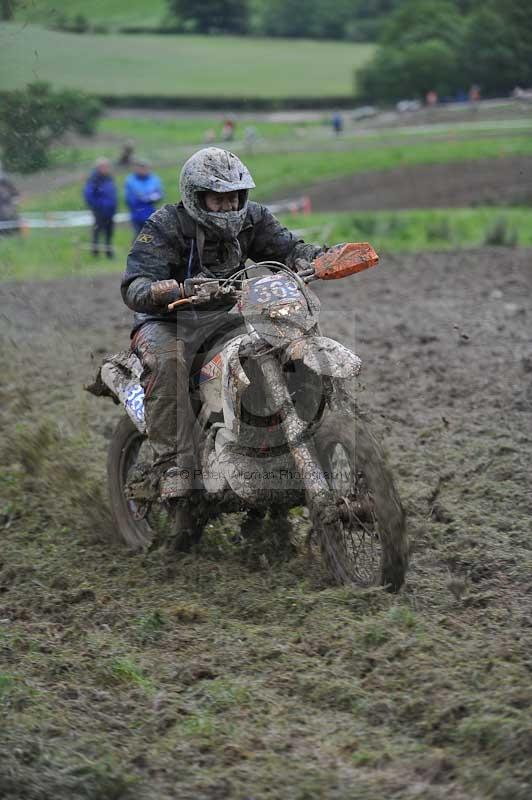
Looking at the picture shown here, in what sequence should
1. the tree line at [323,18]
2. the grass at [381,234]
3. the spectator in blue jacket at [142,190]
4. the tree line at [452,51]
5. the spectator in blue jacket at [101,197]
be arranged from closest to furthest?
the tree line at [452,51] < the spectator in blue jacket at [142,190] < the spectator in blue jacket at [101,197] < the grass at [381,234] < the tree line at [323,18]

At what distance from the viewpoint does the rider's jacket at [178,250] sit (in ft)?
20.2

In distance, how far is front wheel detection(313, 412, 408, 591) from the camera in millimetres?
5105

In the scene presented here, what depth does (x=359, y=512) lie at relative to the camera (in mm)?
5250

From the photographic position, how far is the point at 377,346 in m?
11.6

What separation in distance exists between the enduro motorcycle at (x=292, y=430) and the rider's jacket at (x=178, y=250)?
24 cm

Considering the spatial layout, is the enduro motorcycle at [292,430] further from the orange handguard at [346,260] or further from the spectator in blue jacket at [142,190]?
the spectator in blue jacket at [142,190]

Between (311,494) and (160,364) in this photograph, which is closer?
(311,494)

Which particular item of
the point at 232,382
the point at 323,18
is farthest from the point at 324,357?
the point at 323,18

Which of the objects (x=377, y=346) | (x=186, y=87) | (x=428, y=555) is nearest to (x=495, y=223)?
(x=377, y=346)

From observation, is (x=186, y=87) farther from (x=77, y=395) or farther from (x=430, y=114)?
(x=77, y=395)

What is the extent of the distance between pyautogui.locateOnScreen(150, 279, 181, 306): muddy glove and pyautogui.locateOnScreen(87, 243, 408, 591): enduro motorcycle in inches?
2.5

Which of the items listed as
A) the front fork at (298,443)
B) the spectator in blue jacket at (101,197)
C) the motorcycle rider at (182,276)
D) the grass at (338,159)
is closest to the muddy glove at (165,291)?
the motorcycle rider at (182,276)

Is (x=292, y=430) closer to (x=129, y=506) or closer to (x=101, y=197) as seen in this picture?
(x=129, y=506)

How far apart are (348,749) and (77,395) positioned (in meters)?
7.01
